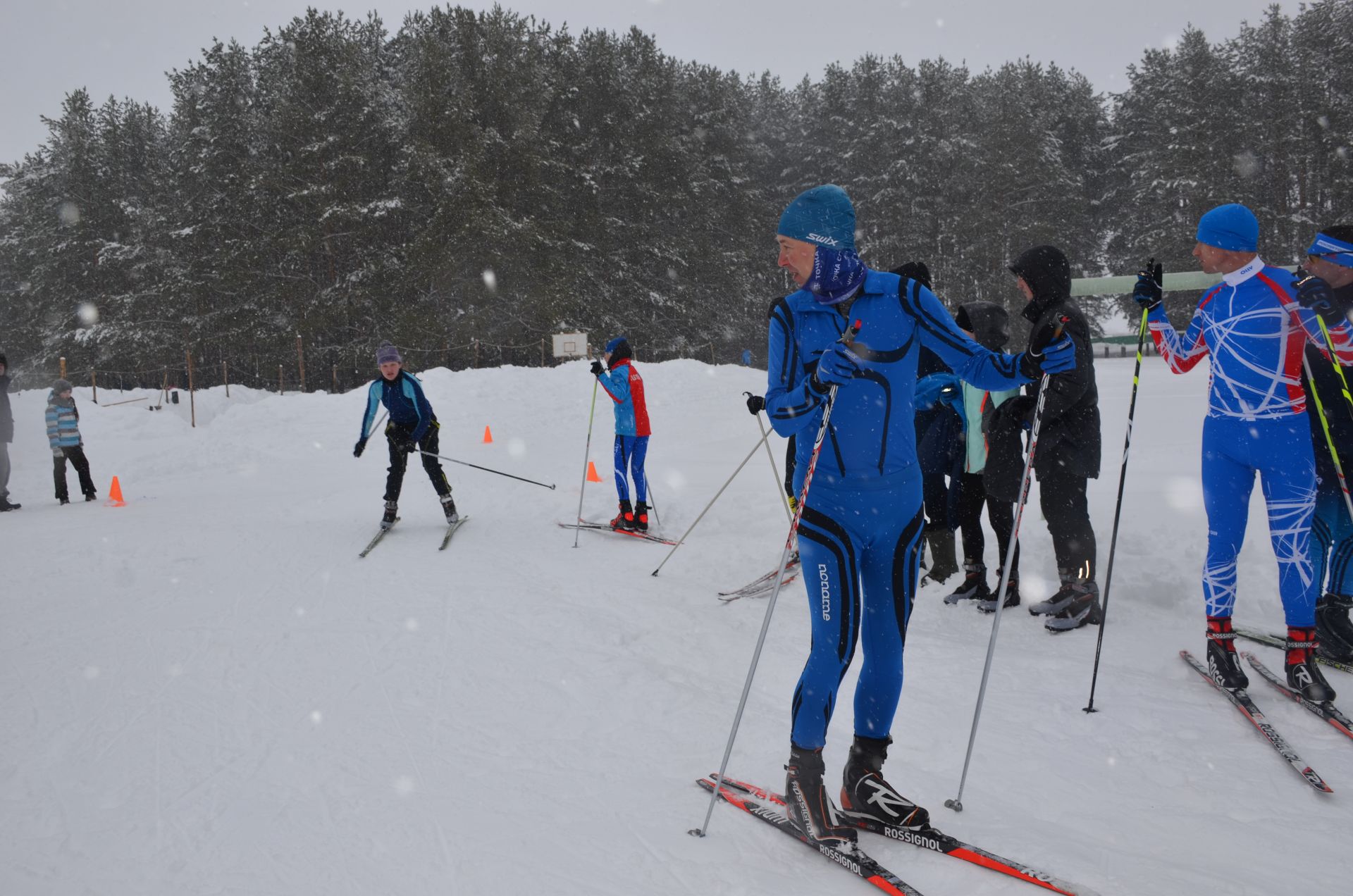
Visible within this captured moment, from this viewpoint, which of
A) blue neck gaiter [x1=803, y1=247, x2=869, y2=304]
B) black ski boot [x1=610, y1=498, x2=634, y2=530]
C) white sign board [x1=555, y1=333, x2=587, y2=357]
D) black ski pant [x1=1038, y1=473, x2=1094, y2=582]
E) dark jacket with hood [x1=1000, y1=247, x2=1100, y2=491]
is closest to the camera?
blue neck gaiter [x1=803, y1=247, x2=869, y2=304]

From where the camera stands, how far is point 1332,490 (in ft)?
14.5

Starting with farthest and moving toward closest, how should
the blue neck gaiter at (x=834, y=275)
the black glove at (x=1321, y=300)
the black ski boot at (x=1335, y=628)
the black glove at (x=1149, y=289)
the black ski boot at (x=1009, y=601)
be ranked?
the black ski boot at (x=1009, y=601)
the black ski boot at (x=1335, y=628)
the black glove at (x=1149, y=289)
the black glove at (x=1321, y=300)
the blue neck gaiter at (x=834, y=275)

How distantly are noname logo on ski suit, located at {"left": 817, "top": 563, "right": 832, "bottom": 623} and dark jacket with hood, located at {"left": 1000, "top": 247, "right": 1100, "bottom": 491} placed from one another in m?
2.41

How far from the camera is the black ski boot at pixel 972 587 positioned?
5.58 metres

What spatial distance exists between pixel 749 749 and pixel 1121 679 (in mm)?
2186

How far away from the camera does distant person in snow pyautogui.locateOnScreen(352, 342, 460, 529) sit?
349 inches

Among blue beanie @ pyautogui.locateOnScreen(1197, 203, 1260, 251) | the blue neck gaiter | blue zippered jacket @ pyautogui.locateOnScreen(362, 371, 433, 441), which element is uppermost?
blue beanie @ pyautogui.locateOnScreen(1197, 203, 1260, 251)

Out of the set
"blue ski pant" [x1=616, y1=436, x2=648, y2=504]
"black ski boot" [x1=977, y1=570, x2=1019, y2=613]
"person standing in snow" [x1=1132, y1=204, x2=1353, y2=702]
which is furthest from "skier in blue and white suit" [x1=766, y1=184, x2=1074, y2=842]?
"blue ski pant" [x1=616, y1=436, x2=648, y2=504]

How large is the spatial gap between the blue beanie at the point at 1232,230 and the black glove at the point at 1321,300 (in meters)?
0.29

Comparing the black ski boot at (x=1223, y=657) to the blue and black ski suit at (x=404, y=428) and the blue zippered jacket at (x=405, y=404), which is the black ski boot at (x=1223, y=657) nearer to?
the blue and black ski suit at (x=404, y=428)

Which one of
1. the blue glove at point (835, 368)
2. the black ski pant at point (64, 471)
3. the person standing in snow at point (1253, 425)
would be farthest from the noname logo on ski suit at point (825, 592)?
the black ski pant at point (64, 471)

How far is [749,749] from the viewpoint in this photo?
3584 mm

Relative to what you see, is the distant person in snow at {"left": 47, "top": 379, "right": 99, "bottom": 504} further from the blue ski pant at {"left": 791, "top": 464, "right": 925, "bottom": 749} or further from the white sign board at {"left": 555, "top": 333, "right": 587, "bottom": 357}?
the white sign board at {"left": 555, "top": 333, "right": 587, "bottom": 357}

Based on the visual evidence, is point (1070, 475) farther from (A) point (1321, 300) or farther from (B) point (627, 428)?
(B) point (627, 428)
